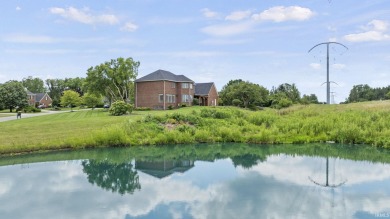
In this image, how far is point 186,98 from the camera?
52250mm

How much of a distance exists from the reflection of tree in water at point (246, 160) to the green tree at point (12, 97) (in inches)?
2453

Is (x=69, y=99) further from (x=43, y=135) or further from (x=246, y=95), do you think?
Result: (x=43, y=135)

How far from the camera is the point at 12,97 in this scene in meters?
67.1

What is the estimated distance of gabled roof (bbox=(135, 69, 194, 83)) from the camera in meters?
49.1

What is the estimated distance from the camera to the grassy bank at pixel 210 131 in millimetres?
20172

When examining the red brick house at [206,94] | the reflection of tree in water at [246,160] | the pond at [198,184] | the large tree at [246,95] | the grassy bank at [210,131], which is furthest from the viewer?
the large tree at [246,95]

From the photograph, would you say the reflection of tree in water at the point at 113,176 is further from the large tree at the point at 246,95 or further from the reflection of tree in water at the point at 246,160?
the large tree at the point at 246,95

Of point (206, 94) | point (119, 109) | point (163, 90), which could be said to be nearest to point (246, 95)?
point (206, 94)

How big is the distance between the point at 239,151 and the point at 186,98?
33047 millimetres

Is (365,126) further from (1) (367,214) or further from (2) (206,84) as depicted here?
A: (2) (206,84)

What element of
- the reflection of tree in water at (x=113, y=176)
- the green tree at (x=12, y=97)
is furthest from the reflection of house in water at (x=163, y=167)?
the green tree at (x=12, y=97)

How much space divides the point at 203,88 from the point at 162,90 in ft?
36.0

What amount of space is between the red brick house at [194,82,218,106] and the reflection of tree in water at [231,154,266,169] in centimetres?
3736

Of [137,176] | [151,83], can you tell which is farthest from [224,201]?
[151,83]
